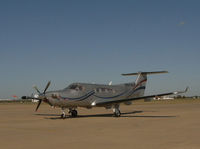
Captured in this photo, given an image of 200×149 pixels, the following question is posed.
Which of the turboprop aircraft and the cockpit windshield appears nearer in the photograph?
the turboprop aircraft

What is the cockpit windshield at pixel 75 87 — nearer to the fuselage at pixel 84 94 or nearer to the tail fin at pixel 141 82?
the fuselage at pixel 84 94

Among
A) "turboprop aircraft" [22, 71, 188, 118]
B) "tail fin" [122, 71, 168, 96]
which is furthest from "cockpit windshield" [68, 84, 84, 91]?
"tail fin" [122, 71, 168, 96]

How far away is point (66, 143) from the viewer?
10109mm

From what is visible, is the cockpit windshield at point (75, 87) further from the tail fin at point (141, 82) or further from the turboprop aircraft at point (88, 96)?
the tail fin at point (141, 82)

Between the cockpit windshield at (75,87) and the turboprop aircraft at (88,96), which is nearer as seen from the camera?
Result: the turboprop aircraft at (88,96)

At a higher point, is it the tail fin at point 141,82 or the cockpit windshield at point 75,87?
the tail fin at point 141,82

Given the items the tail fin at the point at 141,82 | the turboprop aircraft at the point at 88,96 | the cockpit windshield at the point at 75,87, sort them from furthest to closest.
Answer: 1. the tail fin at the point at 141,82
2. the cockpit windshield at the point at 75,87
3. the turboprop aircraft at the point at 88,96

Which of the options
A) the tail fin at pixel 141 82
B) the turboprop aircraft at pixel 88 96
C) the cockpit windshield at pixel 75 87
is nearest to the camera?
the turboprop aircraft at pixel 88 96

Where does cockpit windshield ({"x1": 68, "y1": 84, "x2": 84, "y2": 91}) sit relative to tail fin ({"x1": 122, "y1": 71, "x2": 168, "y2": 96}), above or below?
below

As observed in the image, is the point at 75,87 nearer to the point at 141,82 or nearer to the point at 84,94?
the point at 84,94

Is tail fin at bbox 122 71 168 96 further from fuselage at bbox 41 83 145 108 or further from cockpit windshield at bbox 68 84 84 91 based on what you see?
cockpit windshield at bbox 68 84 84 91

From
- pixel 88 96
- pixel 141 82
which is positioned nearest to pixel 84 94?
pixel 88 96

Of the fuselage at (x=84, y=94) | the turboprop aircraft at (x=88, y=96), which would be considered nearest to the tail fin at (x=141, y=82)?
the turboprop aircraft at (x=88, y=96)

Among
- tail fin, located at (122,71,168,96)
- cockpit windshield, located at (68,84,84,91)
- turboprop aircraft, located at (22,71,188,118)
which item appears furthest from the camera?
tail fin, located at (122,71,168,96)
